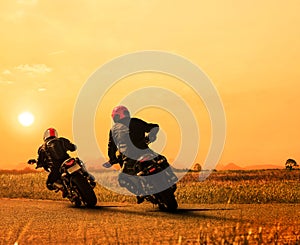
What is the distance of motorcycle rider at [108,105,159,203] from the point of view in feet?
42.4

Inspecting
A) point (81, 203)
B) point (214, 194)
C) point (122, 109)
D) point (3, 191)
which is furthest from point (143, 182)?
point (3, 191)

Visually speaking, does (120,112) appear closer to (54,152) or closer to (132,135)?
(132,135)

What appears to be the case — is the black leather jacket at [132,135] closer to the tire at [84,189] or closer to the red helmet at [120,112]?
the red helmet at [120,112]

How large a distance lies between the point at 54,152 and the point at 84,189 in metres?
1.36

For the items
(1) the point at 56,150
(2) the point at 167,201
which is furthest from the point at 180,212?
(1) the point at 56,150

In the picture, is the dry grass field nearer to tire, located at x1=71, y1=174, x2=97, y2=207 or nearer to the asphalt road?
the asphalt road

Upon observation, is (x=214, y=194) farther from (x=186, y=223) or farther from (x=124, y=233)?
(x=124, y=233)

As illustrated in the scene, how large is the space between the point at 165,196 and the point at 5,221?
10.7 ft

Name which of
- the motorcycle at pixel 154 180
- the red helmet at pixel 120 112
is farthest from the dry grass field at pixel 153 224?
the red helmet at pixel 120 112

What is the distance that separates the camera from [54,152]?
14.7 metres

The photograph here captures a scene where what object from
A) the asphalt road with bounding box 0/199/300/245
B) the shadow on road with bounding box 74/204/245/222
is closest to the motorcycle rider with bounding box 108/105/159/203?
the shadow on road with bounding box 74/204/245/222

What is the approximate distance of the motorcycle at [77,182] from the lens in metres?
13.8

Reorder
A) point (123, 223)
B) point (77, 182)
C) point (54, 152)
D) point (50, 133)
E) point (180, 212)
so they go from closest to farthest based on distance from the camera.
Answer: point (123, 223)
point (180, 212)
point (77, 182)
point (54, 152)
point (50, 133)

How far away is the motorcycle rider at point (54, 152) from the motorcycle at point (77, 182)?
1.15ft
